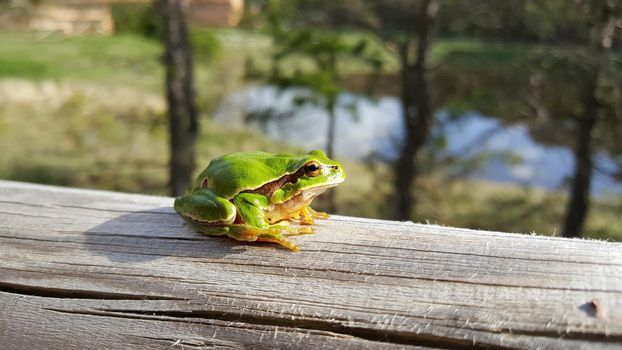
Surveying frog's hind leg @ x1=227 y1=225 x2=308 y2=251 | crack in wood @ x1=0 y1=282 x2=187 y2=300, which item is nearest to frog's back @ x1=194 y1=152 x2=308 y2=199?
frog's hind leg @ x1=227 y1=225 x2=308 y2=251

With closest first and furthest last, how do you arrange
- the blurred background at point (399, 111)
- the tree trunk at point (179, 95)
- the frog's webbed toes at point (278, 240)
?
the frog's webbed toes at point (278, 240) → the tree trunk at point (179, 95) → the blurred background at point (399, 111)

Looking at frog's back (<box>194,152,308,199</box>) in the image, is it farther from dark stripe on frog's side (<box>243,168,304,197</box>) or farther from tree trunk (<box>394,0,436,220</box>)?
tree trunk (<box>394,0,436,220</box>)

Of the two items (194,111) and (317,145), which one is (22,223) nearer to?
(194,111)

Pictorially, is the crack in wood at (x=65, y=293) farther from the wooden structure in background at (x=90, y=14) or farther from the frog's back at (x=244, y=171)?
the wooden structure in background at (x=90, y=14)

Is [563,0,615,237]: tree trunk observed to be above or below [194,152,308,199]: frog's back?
below

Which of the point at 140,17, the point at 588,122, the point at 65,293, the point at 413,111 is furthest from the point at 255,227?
the point at 140,17

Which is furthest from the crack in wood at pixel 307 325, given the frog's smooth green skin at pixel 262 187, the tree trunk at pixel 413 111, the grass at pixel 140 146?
the tree trunk at pixel 413 111
